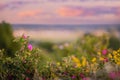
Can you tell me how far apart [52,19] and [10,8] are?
78cm

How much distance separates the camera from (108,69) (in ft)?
23.5

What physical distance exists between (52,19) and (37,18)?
0.27 metres

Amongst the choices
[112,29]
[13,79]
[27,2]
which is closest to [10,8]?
[27,2]

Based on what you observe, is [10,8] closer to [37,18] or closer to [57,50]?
[37,18]

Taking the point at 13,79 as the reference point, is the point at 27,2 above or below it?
above

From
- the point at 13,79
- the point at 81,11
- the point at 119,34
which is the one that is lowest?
the point at 13,79

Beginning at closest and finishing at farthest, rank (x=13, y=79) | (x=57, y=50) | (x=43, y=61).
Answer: (x=13, y=79) → (x=43, y=61) → (x=57, y=50)

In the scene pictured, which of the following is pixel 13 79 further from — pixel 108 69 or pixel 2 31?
pixel 108 69

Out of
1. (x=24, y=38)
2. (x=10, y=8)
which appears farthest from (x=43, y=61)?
(x=10, y=8)

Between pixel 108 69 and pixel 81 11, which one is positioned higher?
pixel 81 11

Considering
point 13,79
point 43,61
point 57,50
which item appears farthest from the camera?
point 57,50

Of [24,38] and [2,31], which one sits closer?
[24,38]

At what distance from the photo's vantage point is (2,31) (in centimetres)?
745

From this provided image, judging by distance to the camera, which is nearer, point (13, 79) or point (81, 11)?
point (13, 79)
